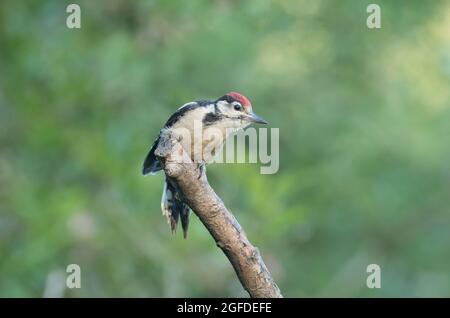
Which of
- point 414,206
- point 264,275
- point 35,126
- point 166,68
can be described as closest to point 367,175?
point 414,206

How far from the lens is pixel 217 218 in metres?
4.91

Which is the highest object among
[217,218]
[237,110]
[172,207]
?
[237,110]

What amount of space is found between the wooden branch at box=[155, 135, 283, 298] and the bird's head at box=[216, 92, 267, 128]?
58.5 inches

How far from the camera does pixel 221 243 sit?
4.93 m

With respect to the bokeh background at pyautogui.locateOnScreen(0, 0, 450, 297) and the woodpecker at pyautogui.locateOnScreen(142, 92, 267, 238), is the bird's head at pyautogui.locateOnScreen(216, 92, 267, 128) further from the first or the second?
the bokeh background at pyautogui.locateOnScreen(0, 0, 450, 297)

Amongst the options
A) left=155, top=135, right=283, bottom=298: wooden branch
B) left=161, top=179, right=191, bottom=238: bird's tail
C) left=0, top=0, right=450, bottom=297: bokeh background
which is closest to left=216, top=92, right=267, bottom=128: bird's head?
left=161, top=179, right=191, bottom=238: bird's tail

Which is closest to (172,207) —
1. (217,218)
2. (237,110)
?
(237,110)

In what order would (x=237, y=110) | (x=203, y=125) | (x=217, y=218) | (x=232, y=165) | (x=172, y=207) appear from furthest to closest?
(x=232, y=165) < (x=172, y=207) < (x=237, y=110) < (x=203, y=125) < (x=217, y=218)

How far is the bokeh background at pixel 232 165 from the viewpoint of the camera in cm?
891

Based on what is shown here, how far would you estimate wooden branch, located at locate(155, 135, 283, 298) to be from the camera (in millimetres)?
4859

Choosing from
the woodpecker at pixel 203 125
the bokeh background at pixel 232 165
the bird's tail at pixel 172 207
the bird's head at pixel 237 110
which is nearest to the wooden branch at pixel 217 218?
the woodpecker at pixel 203 125

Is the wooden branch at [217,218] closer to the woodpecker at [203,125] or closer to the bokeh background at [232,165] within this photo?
the woodpecker at [203,125]

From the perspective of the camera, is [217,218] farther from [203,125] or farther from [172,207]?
[172,207]

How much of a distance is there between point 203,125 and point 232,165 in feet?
7.65
